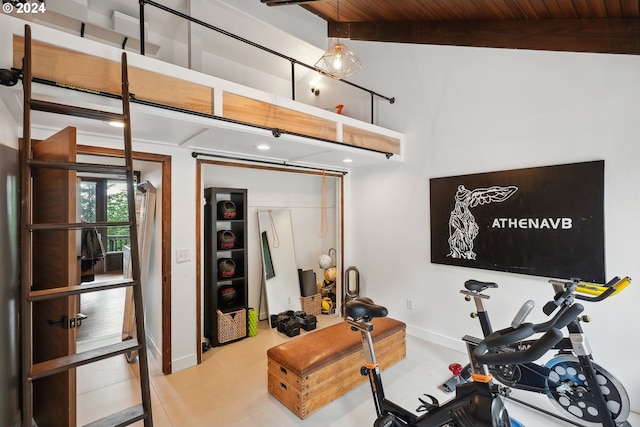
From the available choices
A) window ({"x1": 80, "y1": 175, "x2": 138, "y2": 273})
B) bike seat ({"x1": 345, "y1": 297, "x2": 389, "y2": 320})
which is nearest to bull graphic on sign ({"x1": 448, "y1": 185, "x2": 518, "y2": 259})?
bike seat ({"x1": 345, "y1": 297, "x2": 389, "y2": 320})

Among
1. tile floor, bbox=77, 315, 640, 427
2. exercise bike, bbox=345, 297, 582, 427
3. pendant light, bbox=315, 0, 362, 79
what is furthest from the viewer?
pendant light, bbox=315, 0, 362, 79

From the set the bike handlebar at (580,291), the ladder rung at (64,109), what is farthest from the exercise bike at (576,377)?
the ladder rung at (64,109)

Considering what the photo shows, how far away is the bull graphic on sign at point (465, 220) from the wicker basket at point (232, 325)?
2.77 m

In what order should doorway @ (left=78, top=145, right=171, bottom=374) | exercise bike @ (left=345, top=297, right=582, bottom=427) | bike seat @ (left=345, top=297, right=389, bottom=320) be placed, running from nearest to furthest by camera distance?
exercise bike @ (left=345, top=297, right=582, bottom=427) < bike seat @ (left=345, top=297, right=389, bottom=320) < doorway @ (left=78, top=145, right=171, bottom=374)

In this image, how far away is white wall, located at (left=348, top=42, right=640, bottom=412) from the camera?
2562mm

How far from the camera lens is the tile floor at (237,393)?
250 cm

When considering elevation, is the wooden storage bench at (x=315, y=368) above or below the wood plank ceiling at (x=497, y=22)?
below

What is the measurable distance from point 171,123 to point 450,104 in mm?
3060

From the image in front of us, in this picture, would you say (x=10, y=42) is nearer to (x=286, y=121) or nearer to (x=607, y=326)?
(x=286, y=121)

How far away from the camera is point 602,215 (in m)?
2.62

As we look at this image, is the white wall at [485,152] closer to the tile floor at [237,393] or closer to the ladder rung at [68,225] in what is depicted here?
the tile floor at [237,393]

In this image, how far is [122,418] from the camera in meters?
1.45

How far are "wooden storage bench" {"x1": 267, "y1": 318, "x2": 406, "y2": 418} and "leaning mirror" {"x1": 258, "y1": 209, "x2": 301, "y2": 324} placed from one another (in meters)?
1.83

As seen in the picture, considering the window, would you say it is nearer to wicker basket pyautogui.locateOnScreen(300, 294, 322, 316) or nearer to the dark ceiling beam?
wicker basket pyautogui.locateOnScreen(300, 294, 322, 316)
